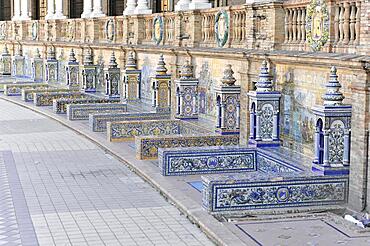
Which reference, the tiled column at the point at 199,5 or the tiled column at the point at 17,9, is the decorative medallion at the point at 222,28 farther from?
the tiled column at the point at 17,9

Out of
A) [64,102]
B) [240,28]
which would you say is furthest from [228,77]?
[64,102]

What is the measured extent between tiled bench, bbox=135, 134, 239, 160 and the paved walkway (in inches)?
20.9

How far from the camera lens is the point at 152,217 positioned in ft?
34.7

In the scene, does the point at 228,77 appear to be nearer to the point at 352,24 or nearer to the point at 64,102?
the point at 352,24

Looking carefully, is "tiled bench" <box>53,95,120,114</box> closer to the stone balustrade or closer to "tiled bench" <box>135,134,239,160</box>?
→ the stone balustrade

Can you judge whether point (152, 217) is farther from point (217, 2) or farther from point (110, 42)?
point (110, 42)

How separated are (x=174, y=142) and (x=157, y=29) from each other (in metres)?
7.01

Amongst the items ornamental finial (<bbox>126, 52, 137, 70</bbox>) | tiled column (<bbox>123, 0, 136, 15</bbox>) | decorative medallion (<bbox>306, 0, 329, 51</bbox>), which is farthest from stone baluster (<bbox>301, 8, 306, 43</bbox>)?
tiled column (<bbox>123, 0, 136, 15</bbox>)

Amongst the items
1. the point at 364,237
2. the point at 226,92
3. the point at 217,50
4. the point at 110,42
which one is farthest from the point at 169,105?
the point at 364,237

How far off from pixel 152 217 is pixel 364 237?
2.90 meters

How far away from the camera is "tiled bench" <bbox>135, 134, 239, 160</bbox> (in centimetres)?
1416

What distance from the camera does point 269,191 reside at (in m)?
10.2

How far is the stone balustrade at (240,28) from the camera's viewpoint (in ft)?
36.1

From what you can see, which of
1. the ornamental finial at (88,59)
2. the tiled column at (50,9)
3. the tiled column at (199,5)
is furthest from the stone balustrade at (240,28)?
the tiled column at (50,9)
